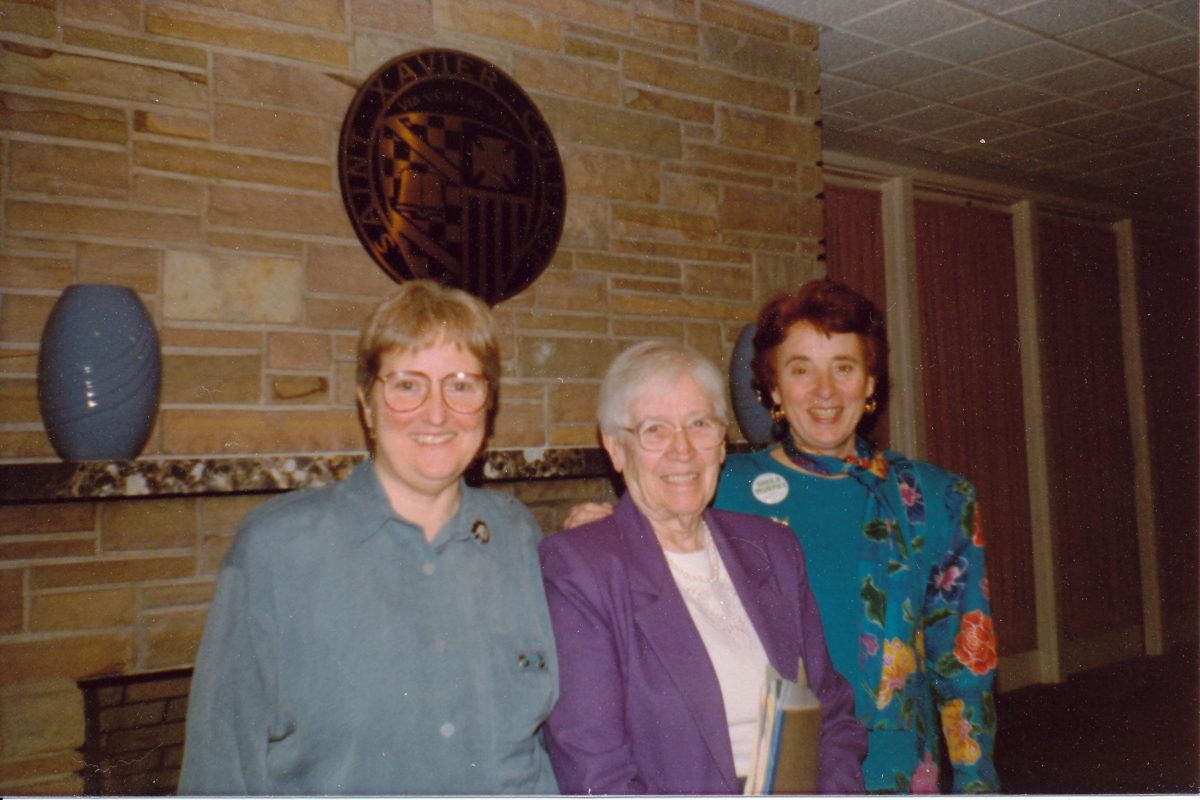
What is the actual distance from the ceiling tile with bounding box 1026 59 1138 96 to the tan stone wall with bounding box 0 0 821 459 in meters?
1.55

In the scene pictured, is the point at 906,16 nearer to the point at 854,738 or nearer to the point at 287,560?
the point at 854,738

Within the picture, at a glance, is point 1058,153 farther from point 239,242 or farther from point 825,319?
point 239,242

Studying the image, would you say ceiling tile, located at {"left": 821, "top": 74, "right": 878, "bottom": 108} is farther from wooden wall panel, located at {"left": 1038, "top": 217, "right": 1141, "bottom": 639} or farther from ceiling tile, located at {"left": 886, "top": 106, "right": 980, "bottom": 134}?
wooden wall panel, located at {"left": 1038, "top": 217, "right": 1141, "bottom": 639}

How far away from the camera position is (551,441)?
8.82ft

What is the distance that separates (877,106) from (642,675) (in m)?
3.65

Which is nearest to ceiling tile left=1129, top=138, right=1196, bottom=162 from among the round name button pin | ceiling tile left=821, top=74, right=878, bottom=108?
ceiling tile left=821, top=74, right=878, bottom=108

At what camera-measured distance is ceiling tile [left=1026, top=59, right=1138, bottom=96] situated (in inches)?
148

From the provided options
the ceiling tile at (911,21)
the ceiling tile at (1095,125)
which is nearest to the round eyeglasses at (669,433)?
the ceiling tile at (911,21)

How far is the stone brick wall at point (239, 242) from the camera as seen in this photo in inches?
76.4

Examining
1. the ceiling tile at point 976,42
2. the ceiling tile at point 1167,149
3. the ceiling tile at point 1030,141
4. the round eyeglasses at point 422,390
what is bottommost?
the round eyeglasses at point 422,390

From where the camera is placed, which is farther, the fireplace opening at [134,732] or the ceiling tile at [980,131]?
the ceiling tile at [980,131]

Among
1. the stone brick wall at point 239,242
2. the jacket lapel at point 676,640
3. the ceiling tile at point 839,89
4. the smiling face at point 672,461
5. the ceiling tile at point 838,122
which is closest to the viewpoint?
the jacket lapel at point 676,640

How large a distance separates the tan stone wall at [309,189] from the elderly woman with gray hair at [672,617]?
1.04m

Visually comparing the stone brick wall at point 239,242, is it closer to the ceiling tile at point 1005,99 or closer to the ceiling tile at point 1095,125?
the ceiling tile at point 1005,99
